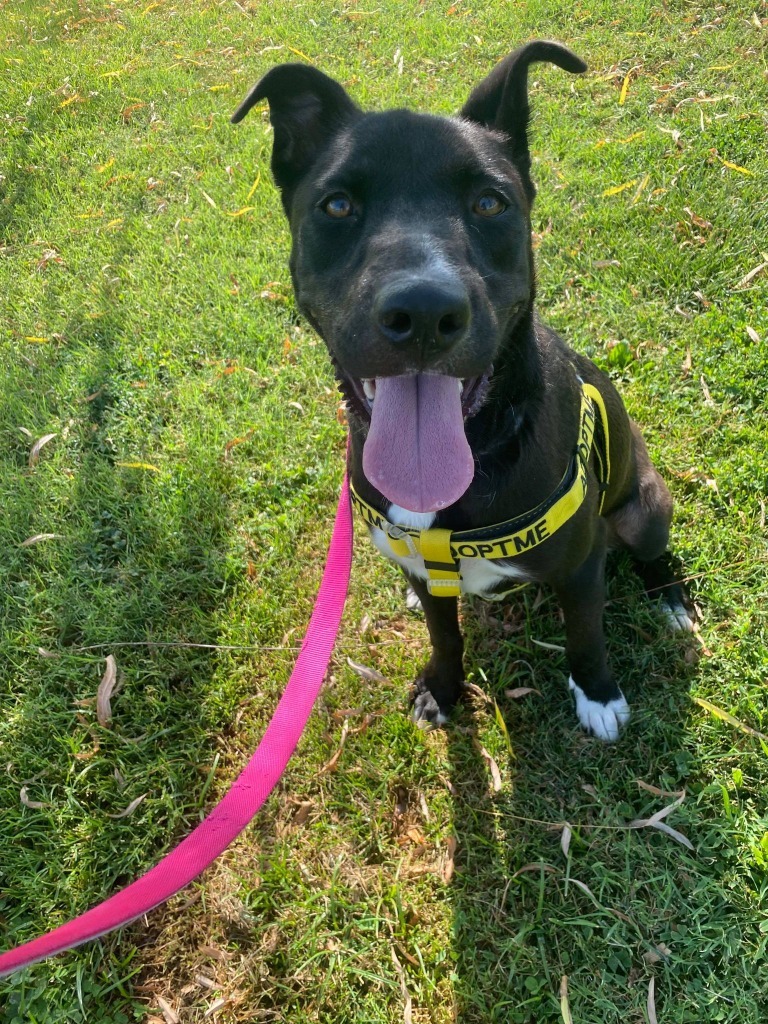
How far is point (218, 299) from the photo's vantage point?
4.95 metres

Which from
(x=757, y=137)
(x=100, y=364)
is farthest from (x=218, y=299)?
(x=757, y=137)

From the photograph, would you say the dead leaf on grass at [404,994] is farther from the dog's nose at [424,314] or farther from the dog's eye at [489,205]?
the dog's eye at [489,205]

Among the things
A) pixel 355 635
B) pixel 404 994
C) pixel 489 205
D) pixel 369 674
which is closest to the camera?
pixel 489 205

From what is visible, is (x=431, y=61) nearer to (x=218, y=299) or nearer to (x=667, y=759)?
(x=218, y=299)

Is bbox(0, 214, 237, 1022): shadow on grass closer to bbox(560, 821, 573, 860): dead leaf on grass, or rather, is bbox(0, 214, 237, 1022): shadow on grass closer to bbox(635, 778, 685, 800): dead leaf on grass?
bbox(560, 821, 573, 860): dead leaf on grass

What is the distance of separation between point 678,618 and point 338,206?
2170 millimetres

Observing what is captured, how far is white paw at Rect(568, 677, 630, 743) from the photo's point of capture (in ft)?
8.96

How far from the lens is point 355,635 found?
10.8ft

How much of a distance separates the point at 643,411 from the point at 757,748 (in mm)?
1829

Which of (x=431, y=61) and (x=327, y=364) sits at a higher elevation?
(x=431, y=61)

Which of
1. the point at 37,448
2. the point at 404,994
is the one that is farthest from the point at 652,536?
the point at 37,448

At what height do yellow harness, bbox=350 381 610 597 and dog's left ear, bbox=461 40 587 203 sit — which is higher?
dog's left ear, bbox=461 40 587 203

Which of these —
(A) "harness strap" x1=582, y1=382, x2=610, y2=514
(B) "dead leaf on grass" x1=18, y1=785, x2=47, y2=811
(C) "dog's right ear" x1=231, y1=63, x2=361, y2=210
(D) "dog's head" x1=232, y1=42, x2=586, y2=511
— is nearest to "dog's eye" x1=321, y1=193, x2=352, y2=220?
(D) "dog's head" x1=232, y1=42, x2=586, y2=511

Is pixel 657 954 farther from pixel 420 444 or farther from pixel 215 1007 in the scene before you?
pixel 420 444
